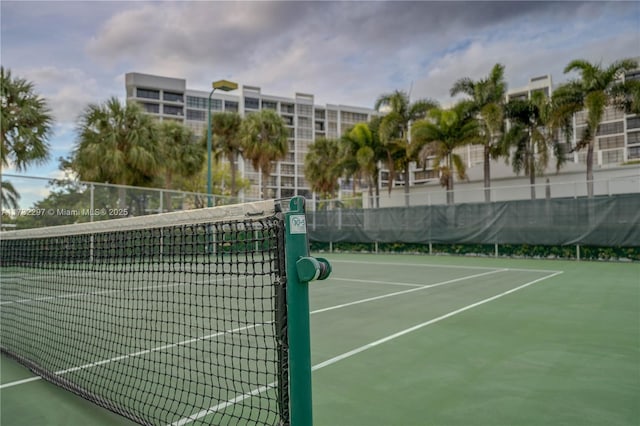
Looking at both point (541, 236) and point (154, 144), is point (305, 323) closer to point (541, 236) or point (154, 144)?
point (541, 236)

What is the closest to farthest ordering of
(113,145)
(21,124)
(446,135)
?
1. (21,124)
2. (113,145)
3. (446,135)

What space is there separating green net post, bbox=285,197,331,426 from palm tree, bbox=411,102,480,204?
22540mm

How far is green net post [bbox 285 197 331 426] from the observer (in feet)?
6.37

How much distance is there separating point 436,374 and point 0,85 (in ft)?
55.1

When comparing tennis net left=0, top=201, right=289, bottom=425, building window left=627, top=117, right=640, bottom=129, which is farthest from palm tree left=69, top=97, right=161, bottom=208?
building window left=627, top=117, right=640, bottom=129

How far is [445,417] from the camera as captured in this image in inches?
117

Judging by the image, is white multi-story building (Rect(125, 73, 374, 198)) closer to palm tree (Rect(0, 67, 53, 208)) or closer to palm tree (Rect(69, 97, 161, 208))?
palm tree (Rect(69, 97, 161, 208))

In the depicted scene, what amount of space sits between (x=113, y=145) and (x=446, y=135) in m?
15.8

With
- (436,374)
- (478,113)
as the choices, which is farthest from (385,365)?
(478,113)

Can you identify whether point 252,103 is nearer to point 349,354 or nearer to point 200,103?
point 200,103

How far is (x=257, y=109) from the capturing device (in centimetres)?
7706

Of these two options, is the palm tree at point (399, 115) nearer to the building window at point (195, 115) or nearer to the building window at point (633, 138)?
the building window at point (195, 115)

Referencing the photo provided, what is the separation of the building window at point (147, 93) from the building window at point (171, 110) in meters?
2.01

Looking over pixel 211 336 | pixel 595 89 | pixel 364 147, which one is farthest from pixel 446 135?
pixel 211 336
